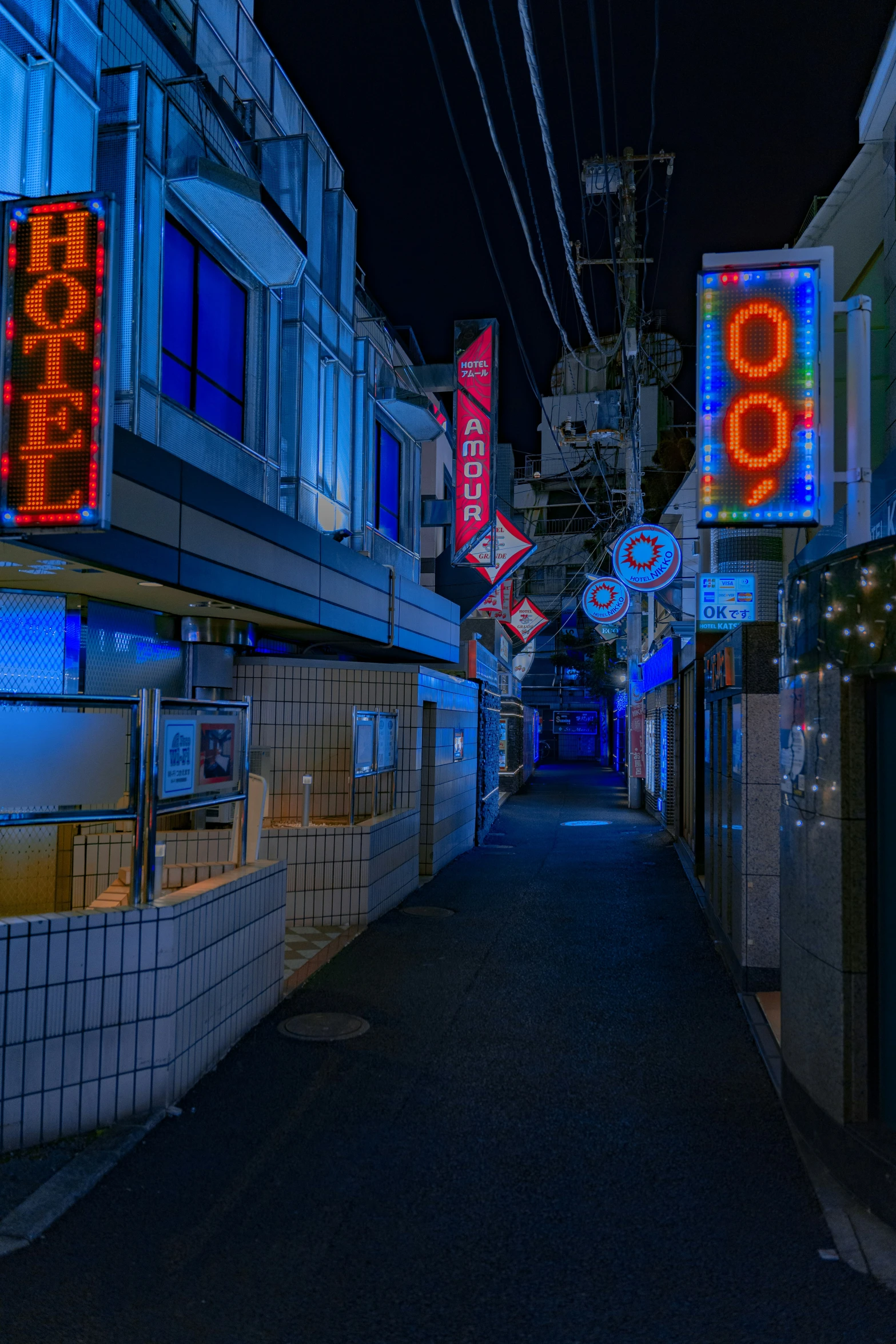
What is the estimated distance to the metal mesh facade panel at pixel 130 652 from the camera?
9.12 m

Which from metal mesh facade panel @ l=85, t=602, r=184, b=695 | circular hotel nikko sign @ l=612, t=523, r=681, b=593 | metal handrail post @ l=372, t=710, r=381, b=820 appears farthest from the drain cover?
circular hotel nikko sign @ l=612, t=523, r=681, b=593

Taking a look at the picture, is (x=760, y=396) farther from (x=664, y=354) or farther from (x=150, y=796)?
(x=664, y=354)

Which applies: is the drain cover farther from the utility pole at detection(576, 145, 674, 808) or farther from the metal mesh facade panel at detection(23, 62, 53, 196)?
the utility pole at detection(576, 145, 674, 808)

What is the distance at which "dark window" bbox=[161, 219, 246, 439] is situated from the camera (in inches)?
370

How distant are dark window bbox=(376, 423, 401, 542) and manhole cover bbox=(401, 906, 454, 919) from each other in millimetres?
7247

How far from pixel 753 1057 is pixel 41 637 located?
7185 mm

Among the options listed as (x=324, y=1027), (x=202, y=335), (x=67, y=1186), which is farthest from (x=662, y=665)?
(x=67, y=1186)

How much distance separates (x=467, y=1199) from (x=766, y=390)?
541cm

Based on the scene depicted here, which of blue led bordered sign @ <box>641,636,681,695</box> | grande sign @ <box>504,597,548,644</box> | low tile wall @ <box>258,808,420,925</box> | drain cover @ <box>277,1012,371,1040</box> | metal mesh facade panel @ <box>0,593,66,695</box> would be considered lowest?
drain cover @ <box>277,1012,371,1040</box>

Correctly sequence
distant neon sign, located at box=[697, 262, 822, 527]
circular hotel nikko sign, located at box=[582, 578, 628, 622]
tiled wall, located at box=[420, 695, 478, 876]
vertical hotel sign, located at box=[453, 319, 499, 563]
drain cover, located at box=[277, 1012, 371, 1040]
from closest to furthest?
distant neon sign, located at box=[697, 262, 822, 527]
drain cover, located at box=[277, 1012, 371, 1040]
tiled wall, located at box=[420, 695, 478, 876]
vertical hotel sign, located at box=[453, 319, 499, 563]
circular hotel nikko sign, located at box=[582, 578, 628, 622]

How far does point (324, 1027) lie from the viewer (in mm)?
6738

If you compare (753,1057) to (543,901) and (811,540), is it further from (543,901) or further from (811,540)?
(811,540)

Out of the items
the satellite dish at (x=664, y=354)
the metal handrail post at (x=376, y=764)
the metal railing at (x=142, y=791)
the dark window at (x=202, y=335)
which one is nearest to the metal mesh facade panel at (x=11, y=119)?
the dark window at (x=202, y=335)

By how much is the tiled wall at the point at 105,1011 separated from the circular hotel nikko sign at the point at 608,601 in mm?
19002
